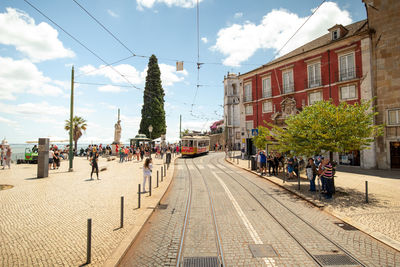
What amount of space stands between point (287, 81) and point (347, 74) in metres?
6.41

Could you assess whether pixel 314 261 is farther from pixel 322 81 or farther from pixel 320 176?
pixel 322 81

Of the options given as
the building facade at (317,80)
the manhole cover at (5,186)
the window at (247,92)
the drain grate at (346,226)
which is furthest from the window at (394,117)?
the manhole cover at (5,186)

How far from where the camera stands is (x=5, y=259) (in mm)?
4172

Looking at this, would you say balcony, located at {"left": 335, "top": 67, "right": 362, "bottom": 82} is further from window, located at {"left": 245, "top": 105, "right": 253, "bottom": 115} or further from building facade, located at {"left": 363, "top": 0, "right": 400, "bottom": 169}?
window, located at {"left": 245, "top": 105, "right": 253, "bottom": 115}

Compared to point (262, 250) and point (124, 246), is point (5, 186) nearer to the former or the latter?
point (124, 246)

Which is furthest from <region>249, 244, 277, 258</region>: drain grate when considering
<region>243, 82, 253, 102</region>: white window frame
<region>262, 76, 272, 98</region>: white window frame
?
<region>243, 82, 253, 102</region>: white window frame

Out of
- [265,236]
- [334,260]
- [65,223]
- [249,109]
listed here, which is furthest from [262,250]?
[249,109]

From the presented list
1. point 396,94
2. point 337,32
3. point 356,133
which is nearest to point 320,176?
point 356,133

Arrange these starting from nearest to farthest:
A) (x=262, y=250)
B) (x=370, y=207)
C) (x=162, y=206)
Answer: (x=262, y=250)
(x=370, y=207)
(x=162, y=206)

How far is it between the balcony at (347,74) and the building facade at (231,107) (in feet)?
102

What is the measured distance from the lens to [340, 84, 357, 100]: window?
64.5 feet

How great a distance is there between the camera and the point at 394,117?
56.4ft

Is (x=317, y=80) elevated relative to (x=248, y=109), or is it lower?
elevated

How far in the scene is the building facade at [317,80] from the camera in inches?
748
